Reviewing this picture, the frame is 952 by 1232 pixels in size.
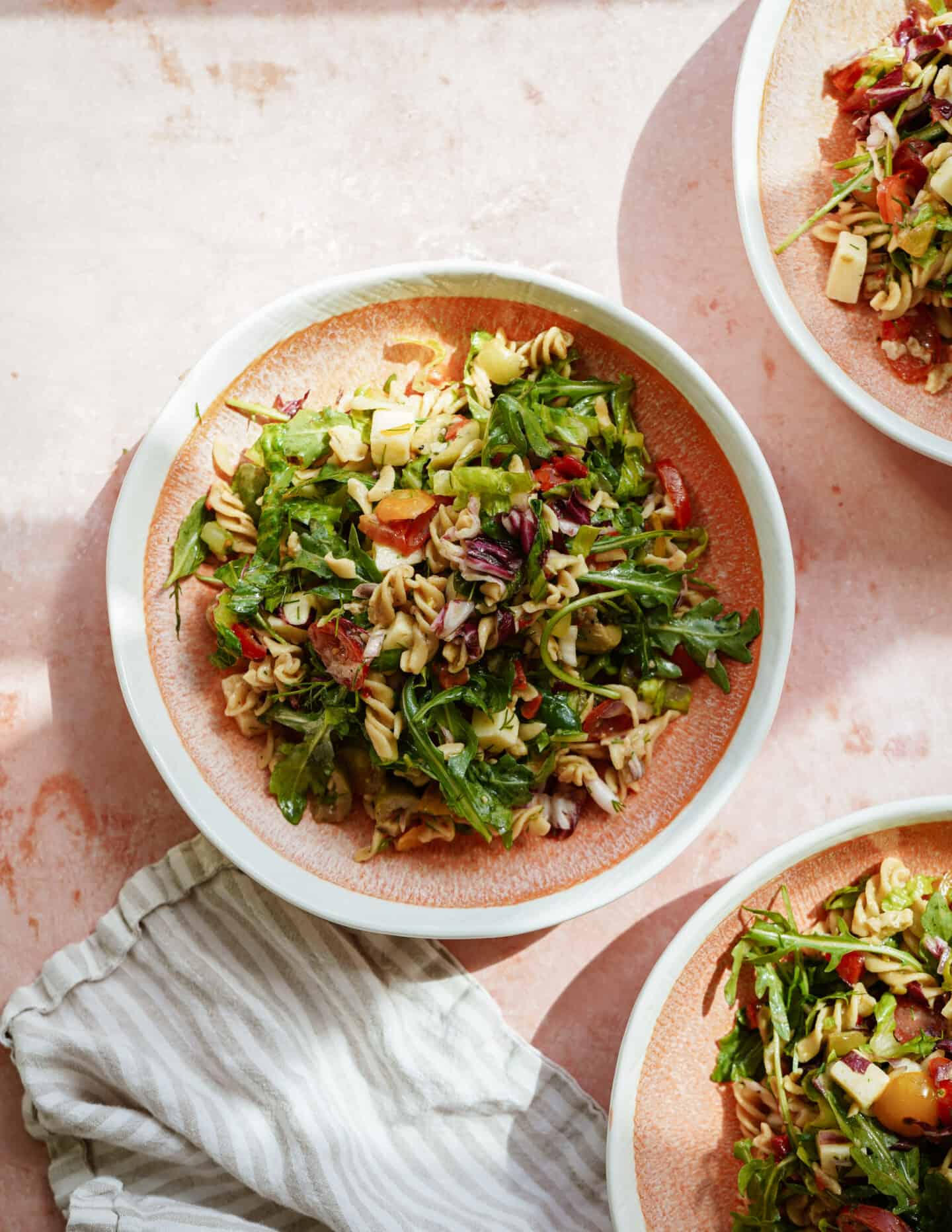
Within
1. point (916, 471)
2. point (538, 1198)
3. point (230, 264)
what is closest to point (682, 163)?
point (916, 471)

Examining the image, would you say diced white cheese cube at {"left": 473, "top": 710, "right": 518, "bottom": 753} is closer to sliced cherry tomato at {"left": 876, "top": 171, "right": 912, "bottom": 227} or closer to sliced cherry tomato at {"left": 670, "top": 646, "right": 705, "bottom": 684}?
sliced cherry tomato at {"left": 670, "top": 646, "right": 705, "bottom": 684}

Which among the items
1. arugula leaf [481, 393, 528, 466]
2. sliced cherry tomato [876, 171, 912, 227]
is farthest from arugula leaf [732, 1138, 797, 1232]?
sliced cherry tomato [876, 171, 912, 227]

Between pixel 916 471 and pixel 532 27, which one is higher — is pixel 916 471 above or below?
below

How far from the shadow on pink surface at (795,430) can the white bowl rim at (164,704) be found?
408 mm

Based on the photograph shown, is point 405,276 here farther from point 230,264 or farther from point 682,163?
point 682,163

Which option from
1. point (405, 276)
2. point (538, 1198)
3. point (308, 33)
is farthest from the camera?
point (308, 33)

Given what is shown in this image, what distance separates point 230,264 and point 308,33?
2.03 ft

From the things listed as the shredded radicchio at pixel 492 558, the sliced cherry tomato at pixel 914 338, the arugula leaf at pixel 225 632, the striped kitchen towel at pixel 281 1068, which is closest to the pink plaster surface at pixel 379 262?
the striped kitchen towel at pixel 281 1068

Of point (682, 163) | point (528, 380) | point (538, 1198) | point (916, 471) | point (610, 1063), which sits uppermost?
point (682, 163)

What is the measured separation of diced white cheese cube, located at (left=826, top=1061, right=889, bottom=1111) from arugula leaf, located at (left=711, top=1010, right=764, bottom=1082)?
227mm

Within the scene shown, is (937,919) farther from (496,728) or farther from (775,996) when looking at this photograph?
(496,728)

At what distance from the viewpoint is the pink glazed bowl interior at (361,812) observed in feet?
7.41

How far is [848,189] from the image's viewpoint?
2359 mm

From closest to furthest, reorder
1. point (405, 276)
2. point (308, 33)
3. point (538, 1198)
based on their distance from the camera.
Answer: point (405, 276) < point (538, 1198) < point (308, 33)
